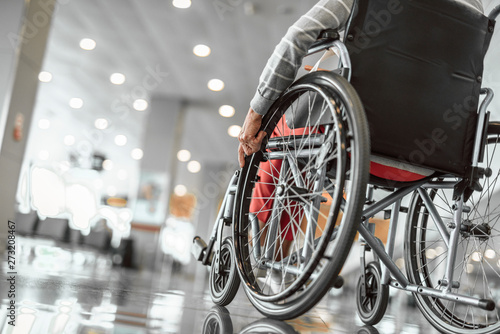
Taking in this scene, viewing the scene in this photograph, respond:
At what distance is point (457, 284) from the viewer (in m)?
1.09

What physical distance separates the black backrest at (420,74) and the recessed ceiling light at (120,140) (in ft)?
33.9

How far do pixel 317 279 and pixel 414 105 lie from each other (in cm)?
48

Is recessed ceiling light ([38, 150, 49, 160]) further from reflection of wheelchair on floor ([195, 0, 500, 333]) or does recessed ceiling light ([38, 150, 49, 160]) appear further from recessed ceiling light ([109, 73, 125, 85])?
reflection of wheelchair on floor ([195, 0, 500, 333])

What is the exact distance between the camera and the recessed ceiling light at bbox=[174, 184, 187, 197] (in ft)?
53.1

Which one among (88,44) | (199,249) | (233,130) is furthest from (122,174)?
(199,249)

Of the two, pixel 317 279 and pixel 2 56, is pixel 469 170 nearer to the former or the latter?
pixel 317 279

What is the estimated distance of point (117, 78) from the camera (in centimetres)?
707

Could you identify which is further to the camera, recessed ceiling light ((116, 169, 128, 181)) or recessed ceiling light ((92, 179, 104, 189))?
recessed ceiling light ((92, 179, 104, 189))

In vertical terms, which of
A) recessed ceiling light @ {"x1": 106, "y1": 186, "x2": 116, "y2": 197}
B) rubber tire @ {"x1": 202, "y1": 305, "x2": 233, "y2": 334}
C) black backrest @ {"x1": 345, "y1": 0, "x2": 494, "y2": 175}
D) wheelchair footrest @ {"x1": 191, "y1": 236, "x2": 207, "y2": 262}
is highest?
recessed ceiling light @ {"x1": 106, "y1": 186, "x2": 116, "y2": 197}

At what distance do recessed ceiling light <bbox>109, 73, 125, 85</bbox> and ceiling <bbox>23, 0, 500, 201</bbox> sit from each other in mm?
79

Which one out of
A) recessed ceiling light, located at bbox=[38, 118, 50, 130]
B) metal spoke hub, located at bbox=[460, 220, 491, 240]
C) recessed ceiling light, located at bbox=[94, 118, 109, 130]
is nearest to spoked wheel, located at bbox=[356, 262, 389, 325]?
metal spoke hub, located at bbox=[460, 220, 491, 240]

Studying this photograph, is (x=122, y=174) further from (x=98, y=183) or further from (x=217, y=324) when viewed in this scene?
(x=217, y=324)

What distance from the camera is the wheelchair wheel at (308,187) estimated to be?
0.82m

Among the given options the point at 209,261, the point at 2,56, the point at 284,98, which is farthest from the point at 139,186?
the point at 284,98
